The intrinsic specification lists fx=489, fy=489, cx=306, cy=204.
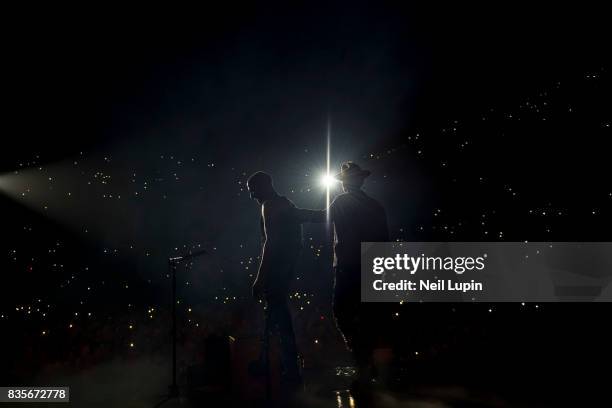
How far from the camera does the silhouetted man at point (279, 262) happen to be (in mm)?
5168

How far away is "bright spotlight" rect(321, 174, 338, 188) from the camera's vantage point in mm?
8945

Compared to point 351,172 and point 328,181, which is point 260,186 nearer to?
point 351,172

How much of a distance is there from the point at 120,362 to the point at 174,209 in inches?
139

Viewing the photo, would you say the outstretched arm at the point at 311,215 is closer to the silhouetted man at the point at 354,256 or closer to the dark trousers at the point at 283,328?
the silhouetted man at the point at 354,256

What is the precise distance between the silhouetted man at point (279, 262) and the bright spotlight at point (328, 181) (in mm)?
3408

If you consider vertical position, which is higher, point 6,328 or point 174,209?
point 174,209

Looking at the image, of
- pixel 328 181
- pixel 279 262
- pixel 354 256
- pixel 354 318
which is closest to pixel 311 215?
pixel 279 262

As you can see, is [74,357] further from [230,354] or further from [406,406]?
[406,406]

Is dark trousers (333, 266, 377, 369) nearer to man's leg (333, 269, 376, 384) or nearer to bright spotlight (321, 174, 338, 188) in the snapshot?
man's leg (333, 269, 376, 384)

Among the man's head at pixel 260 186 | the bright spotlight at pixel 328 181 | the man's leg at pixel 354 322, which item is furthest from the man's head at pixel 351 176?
the bright spotlight at pixel 328 181

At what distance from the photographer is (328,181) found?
895 centimetres

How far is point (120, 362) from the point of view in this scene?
25.5 ft

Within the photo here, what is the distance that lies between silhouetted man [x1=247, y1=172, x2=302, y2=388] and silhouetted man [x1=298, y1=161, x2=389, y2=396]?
1.56 ft

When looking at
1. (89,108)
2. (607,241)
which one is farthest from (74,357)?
(607,241)
